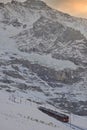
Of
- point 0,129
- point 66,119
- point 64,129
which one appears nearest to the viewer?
point 0,129

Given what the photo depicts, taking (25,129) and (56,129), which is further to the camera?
(56,129)

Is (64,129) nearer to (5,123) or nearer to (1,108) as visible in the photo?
(1,108)

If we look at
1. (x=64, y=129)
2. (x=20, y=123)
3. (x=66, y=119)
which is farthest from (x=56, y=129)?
(x=66, y=119)

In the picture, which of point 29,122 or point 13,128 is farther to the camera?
point 29,122

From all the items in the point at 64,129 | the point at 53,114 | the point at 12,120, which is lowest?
the point at 53,114

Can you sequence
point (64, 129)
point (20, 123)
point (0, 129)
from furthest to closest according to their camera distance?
point (64, 129)
point (20, 123)
point (0, 129)

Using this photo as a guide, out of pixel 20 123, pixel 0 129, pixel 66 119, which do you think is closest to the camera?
pixel 0 129

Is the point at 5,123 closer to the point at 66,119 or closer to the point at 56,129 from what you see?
the point at 56,129

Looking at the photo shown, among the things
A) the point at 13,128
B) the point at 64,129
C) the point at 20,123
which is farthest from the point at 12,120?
the point at 64,129

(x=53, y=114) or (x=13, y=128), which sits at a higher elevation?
(x=13, y=128)
